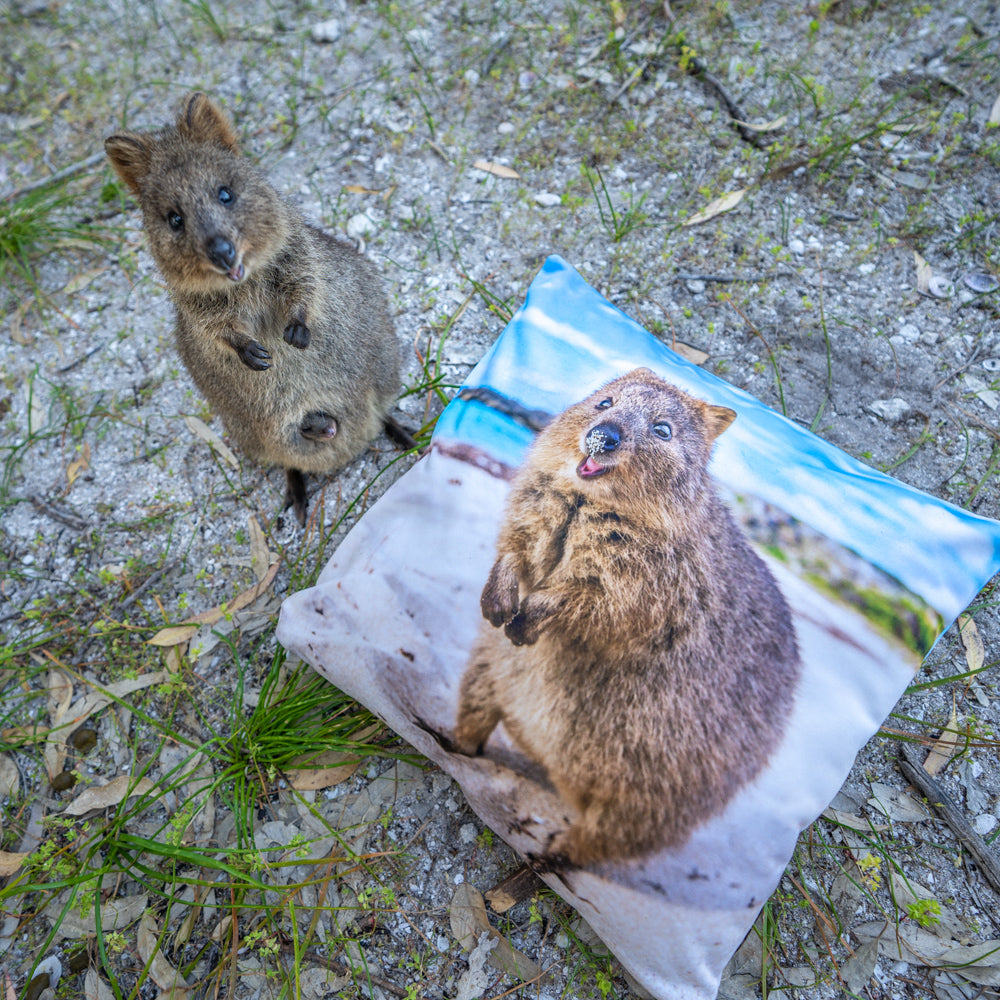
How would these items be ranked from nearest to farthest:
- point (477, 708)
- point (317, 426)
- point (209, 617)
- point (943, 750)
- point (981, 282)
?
1. point (477, 708)
2. point (943, 750)
3. point (317, 426)
4. point (209, 617)
5. point (981, 282)

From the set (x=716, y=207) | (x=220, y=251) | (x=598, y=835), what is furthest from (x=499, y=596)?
(x=716, y=207)

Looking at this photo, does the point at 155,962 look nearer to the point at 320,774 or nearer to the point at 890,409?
the point at 320,774

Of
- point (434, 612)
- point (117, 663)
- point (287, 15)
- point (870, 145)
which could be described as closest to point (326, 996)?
point (434, 612)

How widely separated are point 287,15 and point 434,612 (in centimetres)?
443

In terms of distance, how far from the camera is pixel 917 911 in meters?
1.94

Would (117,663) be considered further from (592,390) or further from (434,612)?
(592,390)

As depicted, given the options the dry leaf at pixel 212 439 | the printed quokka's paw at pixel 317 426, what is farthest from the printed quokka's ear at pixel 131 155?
the dry leaf at pixel 212 439

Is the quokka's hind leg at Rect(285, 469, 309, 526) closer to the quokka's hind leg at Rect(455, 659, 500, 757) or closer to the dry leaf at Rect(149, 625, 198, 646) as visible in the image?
the dry leaf at Rect(149, 625, 198, 646)

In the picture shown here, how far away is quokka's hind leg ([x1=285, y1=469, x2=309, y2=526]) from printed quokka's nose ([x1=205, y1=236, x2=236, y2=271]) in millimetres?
973

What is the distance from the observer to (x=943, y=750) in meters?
2.23

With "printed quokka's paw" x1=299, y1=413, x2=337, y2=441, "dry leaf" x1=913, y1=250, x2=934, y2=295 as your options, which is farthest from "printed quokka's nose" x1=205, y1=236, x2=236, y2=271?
"dry leaf" x1=913, y1=250, x2=934, y2=295

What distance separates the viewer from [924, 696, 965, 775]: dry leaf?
2.21 m

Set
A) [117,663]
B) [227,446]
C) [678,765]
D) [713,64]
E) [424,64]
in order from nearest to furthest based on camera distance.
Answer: [678,765] < [117,663] < [227,446] < [713,64] < [424,64]

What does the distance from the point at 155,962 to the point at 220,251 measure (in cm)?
237
